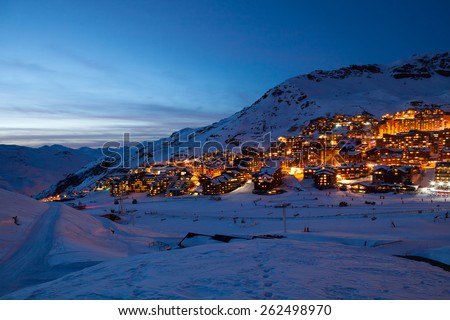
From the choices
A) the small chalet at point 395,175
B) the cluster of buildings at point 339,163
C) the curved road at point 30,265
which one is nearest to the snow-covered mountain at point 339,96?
the cluster of buildings at point 339,163

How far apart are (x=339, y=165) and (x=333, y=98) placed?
92564 mm

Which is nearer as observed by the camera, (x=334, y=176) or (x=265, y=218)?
(x=265, y=218)

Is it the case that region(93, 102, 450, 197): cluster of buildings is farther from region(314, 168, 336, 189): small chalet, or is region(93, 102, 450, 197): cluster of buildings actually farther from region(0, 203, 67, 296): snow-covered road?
region(0, 203, 67, 296): snow-covered road

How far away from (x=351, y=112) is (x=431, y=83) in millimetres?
79407

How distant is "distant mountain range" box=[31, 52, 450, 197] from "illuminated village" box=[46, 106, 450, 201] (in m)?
24.0

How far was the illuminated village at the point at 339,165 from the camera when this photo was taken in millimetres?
46531

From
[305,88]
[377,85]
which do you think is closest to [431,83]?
[377,85]

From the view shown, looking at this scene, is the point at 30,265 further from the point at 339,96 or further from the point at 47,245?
the point at 339,96

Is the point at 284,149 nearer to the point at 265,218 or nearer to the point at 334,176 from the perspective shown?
the point at 334,176

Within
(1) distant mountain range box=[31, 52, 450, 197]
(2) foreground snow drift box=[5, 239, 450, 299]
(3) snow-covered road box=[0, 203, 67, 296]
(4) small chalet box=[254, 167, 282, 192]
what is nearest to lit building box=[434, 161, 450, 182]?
(4) small chalet box=[254, 167, 282, 192]

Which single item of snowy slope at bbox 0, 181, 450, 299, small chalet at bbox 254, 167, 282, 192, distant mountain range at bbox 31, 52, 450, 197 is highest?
distant mountain range at bbox 31, 52, 450, 197

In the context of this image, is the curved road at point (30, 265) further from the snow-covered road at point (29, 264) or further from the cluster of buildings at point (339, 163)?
the cluster of buildings at point (339, 163)

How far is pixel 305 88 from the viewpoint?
535 ft

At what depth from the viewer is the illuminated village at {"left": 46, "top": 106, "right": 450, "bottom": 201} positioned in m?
46.5
